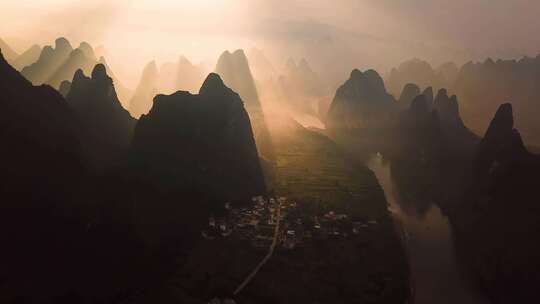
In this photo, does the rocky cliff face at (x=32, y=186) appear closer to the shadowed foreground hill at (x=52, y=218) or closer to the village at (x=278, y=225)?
the shadowed foreground hill at (x=52, y=218)

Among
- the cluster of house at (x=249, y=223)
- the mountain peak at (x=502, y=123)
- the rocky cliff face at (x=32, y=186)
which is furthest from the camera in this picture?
the mountain peak at (x=502, y=123)

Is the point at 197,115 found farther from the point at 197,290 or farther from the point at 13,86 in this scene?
the point at 197,290

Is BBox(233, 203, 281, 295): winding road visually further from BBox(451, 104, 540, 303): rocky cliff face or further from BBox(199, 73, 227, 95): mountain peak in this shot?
BBox(199, 73, 227, 95): mountain peak

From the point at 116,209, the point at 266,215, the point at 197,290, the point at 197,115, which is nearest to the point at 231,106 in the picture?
the point at 197,115

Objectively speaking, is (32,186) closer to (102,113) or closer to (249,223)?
(249,223)

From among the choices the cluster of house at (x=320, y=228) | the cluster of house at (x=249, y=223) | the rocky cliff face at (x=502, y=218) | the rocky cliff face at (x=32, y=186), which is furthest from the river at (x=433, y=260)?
the rocky cliff face at (x=32, y=186)

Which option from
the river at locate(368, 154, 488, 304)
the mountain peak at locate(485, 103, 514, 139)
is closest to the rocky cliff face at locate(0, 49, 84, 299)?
the river at locate(368, 154, 488, 304)

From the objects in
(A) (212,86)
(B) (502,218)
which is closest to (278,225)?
(B) (502,218)
